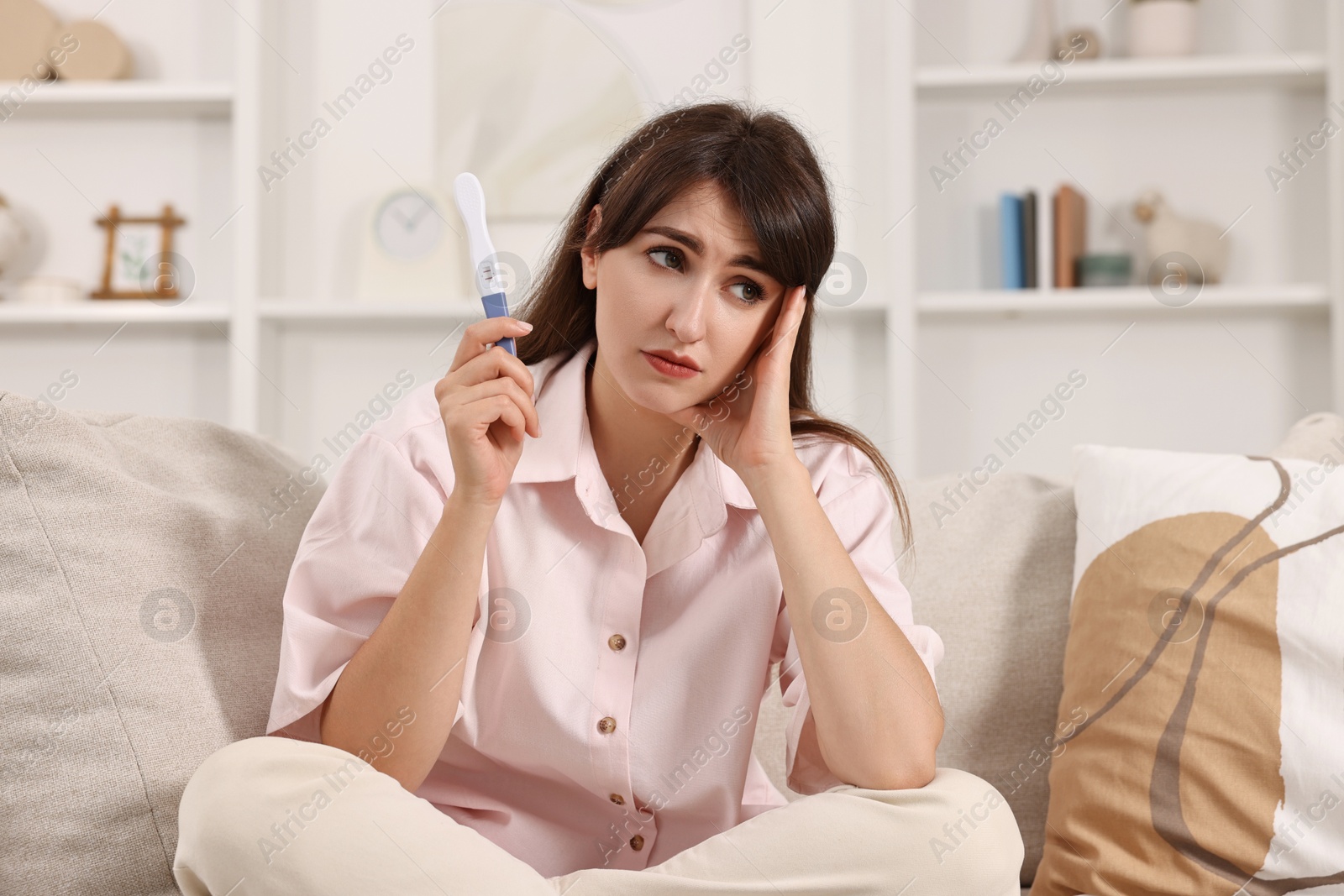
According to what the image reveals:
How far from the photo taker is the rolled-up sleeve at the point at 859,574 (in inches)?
41.7

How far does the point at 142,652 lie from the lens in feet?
2.92

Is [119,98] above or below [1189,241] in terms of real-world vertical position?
above

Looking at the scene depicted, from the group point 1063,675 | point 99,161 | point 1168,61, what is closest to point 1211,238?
point 1168,61

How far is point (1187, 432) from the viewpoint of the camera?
7.63ft

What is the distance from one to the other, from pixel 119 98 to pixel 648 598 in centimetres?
189

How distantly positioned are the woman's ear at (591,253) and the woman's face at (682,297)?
0.04m

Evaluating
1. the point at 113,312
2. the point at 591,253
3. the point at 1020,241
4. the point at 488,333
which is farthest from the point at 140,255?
the point at 1020,241

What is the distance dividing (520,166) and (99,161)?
97 centimetres

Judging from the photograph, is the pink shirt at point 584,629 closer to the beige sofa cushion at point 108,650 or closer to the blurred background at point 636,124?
the beige sofa cushion at point 108,650

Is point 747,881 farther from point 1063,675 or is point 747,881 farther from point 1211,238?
point 1211,238

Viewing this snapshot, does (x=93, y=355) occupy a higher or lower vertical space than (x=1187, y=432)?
higher

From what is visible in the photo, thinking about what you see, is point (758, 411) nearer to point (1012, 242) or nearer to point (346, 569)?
point (346, 569)

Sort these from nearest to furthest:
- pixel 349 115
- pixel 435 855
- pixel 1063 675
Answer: pixel 435 855 → pixel 1063 675 → pixel 349 115

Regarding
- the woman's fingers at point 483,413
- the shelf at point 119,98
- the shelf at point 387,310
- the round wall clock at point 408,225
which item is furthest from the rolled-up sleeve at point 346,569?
the shelf at point 119,98
